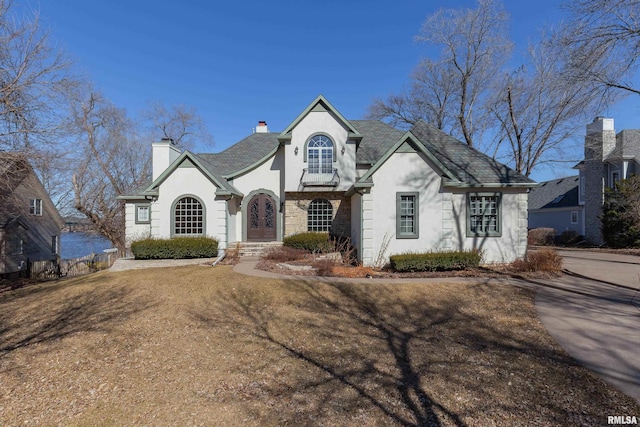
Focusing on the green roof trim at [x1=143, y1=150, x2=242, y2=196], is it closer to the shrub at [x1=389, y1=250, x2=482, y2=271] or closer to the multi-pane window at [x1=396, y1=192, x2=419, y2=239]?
the multi-pane window at [x1=396, y1=192, x2=419, y2=239]

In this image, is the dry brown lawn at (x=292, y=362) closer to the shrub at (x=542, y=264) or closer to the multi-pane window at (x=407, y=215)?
the shrub at (x=542, y=264)

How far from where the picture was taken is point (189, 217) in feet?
48.1

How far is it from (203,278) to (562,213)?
1405 inches

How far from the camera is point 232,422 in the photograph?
3.59 m

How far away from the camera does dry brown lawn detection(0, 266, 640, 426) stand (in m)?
3.80

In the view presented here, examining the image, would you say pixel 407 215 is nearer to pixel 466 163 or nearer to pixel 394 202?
pixel 394 202

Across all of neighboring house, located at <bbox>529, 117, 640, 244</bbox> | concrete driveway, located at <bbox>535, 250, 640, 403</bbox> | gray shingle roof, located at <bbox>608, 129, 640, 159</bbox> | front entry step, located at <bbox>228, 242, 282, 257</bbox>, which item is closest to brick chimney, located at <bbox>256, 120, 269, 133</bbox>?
front entry step, located at <bbox>228, 242, 282, 257</bbox>

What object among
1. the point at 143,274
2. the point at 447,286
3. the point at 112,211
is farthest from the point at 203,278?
the point at 112,211

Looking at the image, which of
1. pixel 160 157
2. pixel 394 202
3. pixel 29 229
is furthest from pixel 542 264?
pixel 29 229

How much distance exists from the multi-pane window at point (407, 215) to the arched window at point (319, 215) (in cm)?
476

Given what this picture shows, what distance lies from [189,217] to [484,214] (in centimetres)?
1375

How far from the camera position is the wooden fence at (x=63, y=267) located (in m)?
20.9

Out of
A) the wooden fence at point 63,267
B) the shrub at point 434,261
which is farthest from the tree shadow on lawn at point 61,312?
the wooden fence at point 63,267

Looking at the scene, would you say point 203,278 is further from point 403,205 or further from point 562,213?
point 562,213
